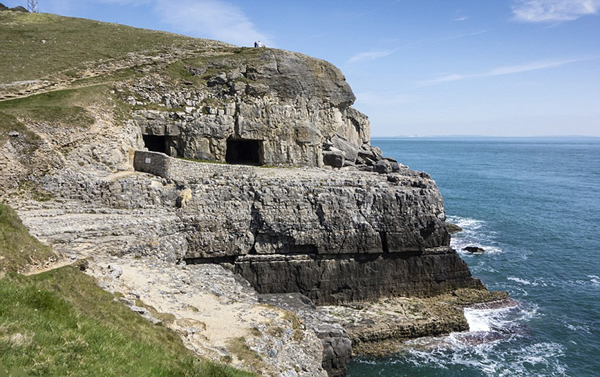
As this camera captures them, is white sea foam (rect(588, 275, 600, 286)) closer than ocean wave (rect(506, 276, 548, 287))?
Yes

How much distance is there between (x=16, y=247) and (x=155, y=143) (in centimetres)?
2630

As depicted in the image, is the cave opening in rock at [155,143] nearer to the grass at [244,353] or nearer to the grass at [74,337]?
the grass at [74,337]

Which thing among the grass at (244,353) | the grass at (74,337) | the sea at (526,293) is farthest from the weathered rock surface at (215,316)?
the sea at (526,293)

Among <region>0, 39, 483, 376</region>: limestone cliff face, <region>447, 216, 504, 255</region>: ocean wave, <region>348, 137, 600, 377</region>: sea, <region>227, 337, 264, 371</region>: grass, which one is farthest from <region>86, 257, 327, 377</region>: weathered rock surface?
<region>447, 216, 504, 255</region>: ocean wave

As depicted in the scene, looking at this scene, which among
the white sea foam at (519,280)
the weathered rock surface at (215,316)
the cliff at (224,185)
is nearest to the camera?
the weathered rock surface at (215,316)

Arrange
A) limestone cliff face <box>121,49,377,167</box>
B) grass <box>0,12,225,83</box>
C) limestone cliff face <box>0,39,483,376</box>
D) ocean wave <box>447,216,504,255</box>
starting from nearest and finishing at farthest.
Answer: limestone cliff face <box>0,39,483,376</box>, limestone cliff face <box>121,49,377,167</box>, grass <box>0,12,225,83</box>, ocean wave <box>447,216,504,255</box>

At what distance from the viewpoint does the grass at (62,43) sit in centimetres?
4097

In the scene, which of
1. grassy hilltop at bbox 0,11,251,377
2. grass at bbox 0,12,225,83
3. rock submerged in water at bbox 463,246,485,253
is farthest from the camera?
rock submerged in water at bbox 463,246,485,253

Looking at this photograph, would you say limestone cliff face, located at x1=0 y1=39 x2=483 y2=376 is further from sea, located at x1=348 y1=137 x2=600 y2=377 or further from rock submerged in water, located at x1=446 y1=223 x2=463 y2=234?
rock submerged in water, located at x1=446 y1=223 x2=463 y2=234

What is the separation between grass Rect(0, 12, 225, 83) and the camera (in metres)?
41.0

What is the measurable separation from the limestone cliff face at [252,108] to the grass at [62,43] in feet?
25.2

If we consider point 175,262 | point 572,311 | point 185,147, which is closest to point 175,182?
point 175,262

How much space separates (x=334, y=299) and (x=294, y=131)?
17.8 m

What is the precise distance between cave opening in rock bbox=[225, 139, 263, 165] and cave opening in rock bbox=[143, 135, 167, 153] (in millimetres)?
6658
